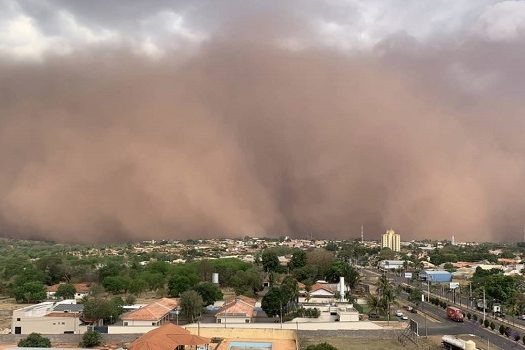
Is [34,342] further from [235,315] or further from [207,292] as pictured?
[207,292]

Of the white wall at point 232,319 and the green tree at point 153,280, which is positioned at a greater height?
the white wall at point 232,319

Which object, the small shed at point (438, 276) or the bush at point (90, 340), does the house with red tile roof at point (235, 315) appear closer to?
the bush at point (90, 340)

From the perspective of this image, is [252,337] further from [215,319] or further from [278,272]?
[278,272]

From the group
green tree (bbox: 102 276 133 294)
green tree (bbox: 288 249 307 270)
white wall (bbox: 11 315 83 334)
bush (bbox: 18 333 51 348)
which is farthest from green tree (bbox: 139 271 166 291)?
bush (bbox: 18 333 51 348)

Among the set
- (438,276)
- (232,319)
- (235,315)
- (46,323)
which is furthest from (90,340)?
(438,276)

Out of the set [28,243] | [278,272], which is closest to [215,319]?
[278,272]

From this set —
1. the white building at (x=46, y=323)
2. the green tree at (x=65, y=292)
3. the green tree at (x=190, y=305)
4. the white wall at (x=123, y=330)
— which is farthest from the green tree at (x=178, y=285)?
the white wall at (x=123, y=330)

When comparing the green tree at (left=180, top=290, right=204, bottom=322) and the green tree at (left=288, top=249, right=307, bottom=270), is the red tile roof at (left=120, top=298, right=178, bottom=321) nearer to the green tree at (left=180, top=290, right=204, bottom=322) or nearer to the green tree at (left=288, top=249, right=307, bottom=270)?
the green tree at (left=180, top=290, right=204, bottom=322)
